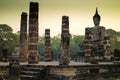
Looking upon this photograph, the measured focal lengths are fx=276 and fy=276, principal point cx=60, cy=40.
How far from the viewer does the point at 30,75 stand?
49.5 feet

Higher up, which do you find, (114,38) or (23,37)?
(114,38)

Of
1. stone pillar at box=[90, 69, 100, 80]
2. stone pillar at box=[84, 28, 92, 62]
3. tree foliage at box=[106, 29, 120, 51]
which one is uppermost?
tree foliage at box=[106, 29, 120, 51]

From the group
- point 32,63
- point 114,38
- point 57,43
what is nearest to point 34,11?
point 32,63

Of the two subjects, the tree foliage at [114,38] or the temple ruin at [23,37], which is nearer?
the temple ruin at [23,37]

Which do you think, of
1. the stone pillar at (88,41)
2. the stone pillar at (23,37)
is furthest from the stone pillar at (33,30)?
the stone pillar at (88,41)

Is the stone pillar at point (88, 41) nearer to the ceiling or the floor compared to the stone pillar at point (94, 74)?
nearer to the ceiling

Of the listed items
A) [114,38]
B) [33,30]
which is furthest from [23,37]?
[114,38]

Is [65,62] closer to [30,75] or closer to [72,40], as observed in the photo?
[30,75]

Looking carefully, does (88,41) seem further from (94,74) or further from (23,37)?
(94,74)

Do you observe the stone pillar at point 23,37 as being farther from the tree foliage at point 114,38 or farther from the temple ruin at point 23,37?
the tree foliage at point 114,38

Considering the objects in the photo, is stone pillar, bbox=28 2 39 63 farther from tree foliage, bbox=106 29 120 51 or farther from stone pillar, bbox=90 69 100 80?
tree foliage, bbox=106 29 120 51

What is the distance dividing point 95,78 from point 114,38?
1920 inches

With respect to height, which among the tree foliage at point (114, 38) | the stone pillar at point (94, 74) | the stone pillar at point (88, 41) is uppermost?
the tree foliage at point (114, 38)

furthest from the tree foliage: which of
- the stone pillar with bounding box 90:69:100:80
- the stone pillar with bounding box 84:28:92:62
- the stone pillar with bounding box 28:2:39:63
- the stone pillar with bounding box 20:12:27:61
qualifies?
the stone pillar with bounding box 90:69:100:80
